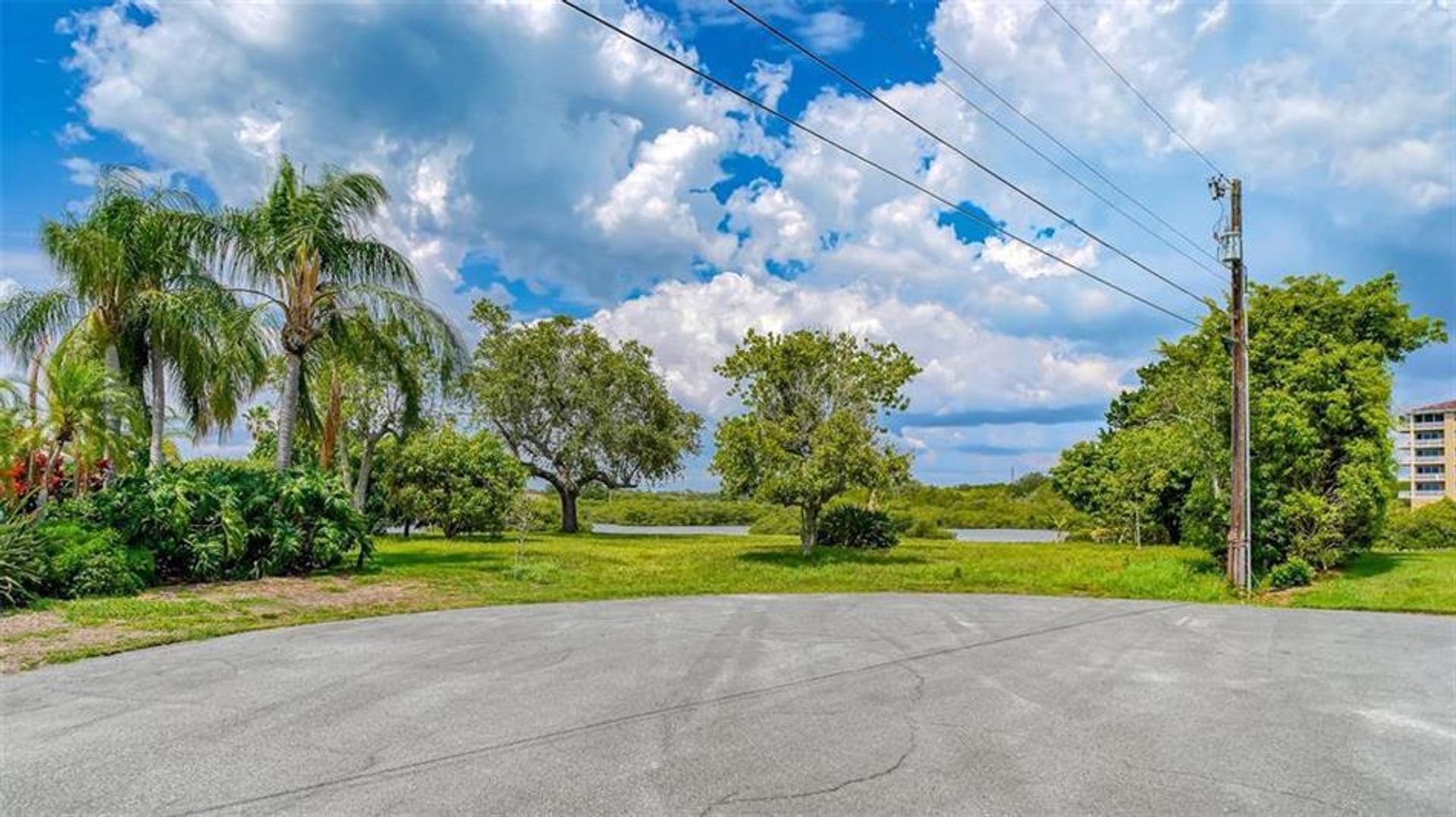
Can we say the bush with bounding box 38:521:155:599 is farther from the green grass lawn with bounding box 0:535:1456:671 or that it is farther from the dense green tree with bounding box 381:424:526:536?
the dense green tree with bounding box 381:424:526:536

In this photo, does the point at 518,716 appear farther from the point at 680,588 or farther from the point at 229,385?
the point at 229,385

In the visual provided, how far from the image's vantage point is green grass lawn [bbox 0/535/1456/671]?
32.8ft

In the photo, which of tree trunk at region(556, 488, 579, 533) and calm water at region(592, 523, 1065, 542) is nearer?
tree trunk at region(556, 488, 579, 533)

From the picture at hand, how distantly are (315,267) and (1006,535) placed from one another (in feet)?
134

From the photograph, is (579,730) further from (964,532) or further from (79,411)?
(964,532)

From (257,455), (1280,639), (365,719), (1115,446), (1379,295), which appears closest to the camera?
(365,719)

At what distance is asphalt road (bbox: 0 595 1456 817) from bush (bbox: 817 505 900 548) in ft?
60.9

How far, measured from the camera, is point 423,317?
1855 cm

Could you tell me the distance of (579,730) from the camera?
5613 millimetres

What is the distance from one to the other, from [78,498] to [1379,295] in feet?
81.4

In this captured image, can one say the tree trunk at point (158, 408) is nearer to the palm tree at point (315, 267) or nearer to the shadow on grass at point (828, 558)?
the palm tree at point (315, 267)

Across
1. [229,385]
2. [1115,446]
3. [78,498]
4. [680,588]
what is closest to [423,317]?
[229,385]

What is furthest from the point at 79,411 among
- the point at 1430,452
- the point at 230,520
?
the point at 1430,452

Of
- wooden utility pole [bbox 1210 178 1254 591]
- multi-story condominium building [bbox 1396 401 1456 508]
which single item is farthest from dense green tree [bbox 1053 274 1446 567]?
multi-story condominium building [bbox 1396 401 1456 508]
